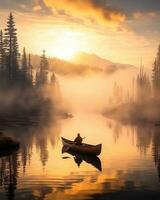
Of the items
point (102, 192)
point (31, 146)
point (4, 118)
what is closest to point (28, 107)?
point (4, 118)

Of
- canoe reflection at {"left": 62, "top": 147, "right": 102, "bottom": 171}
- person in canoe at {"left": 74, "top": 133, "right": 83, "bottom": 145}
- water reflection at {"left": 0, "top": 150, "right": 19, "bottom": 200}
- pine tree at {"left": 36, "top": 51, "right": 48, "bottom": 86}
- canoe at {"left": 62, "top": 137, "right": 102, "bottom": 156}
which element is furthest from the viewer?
pine tree at {"left": 36, "top": 51, "right": 48, "bottom": 86}

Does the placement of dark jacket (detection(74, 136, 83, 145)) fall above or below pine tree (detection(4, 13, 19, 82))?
below

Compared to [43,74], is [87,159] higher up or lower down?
lower down

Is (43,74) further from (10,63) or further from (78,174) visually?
(78,174)

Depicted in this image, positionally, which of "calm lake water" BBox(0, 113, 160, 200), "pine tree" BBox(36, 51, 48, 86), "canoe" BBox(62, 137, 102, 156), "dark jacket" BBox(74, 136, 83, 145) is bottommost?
"calm lake water" BBox(0, 113, 160, 200)

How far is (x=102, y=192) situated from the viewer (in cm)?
2502

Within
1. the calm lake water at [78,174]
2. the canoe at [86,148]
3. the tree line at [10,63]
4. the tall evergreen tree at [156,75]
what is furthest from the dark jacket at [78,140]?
the tall evergreen tree at [156,75]

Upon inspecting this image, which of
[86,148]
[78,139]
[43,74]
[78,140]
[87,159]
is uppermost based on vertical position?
[43,74]

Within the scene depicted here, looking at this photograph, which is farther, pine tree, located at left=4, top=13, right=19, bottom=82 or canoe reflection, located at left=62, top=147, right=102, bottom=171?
pine tree, located at left=4, top=13, right=19, bottom=82

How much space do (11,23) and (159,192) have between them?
86009 mm

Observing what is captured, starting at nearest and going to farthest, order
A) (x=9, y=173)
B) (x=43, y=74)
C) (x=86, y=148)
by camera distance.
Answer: (x=9, y=173) < (x=86, y=148) < (x=43, y=74)

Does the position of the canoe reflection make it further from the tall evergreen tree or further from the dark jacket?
the tall evergreen tree

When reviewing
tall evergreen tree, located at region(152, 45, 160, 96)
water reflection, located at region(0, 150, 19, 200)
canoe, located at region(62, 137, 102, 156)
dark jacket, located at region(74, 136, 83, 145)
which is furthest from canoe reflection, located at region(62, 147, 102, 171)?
tall evergreen tree, located at region(152, 45, 160, 96)

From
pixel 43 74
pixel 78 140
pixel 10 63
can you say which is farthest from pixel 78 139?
pixel 43 74
